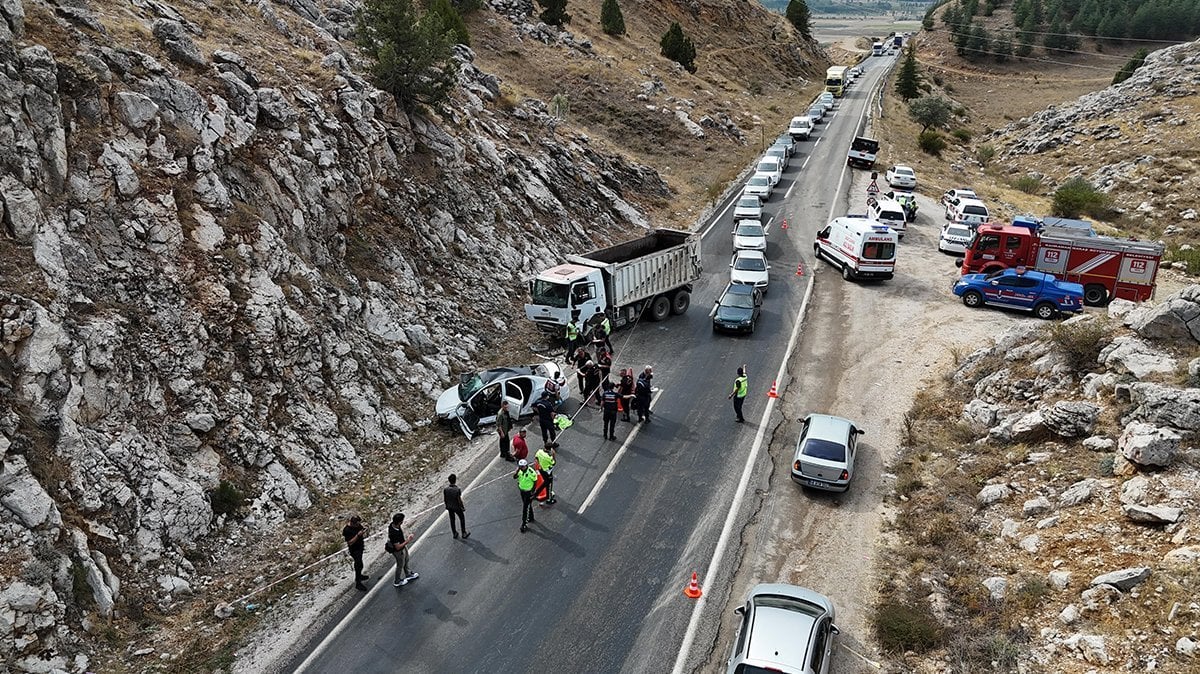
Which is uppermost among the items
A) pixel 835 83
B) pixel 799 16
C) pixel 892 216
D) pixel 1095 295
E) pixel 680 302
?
pixel 799 16

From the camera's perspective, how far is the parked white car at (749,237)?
3319cm

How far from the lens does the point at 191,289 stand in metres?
16.3

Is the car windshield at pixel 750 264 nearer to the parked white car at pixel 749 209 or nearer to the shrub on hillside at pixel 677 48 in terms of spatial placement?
the parked white car at pixel 749 209

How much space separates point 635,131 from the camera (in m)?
49.1

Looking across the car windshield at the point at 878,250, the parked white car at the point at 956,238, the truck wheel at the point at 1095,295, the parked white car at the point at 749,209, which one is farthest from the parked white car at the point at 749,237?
the truck wheel at the point at 1095,295

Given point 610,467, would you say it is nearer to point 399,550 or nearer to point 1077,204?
point 399,550

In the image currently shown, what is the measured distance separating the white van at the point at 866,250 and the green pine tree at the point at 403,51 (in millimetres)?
17897

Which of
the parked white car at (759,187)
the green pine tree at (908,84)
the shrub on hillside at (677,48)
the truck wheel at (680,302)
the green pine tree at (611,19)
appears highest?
the green pine tree at (611,19)


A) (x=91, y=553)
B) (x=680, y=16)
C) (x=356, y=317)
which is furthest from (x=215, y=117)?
(x=680, y=16)

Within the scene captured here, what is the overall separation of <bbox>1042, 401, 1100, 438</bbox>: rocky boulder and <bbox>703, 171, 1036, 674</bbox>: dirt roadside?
3481 mm

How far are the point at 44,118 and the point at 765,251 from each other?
27391mm

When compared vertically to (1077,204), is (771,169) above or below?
above

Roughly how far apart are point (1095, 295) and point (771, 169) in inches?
874

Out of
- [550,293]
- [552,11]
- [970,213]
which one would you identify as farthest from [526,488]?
[552,11]
